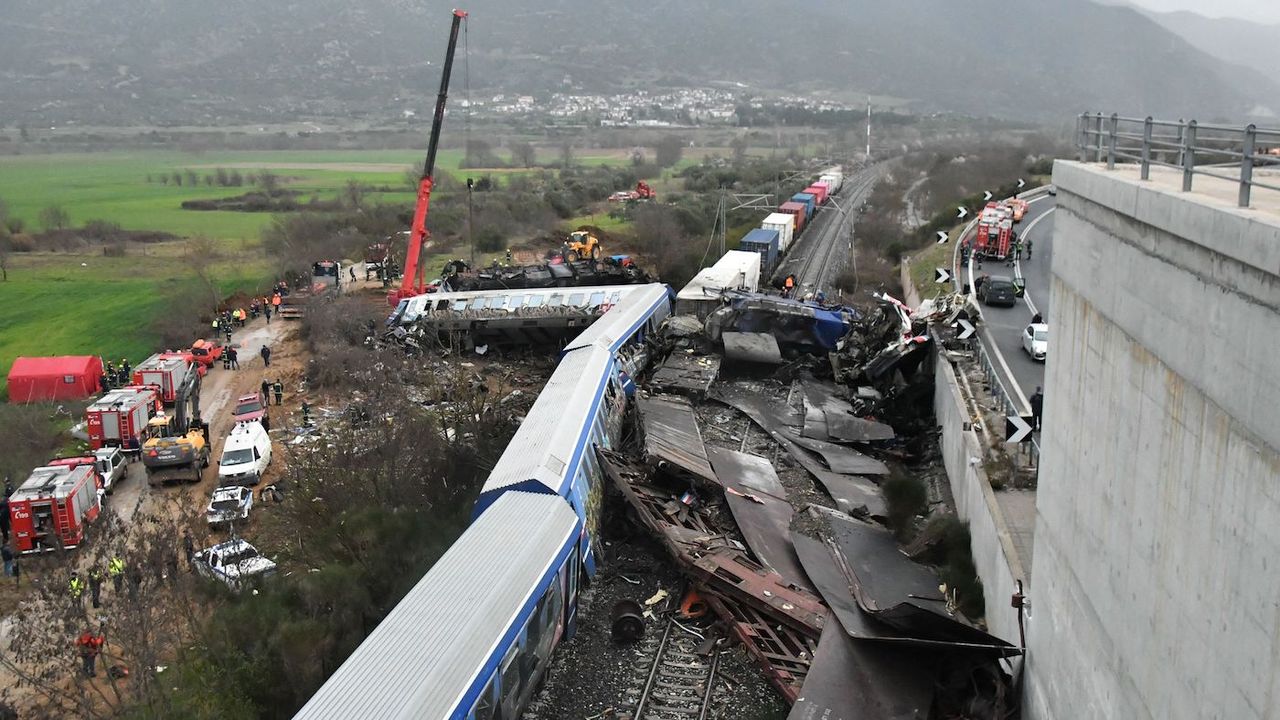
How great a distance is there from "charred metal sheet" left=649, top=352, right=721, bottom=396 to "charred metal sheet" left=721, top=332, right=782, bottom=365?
1.66 ft

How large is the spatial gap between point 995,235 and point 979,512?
27274 mm

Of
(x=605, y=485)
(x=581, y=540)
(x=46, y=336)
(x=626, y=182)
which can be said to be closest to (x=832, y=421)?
(x=605, y=485)

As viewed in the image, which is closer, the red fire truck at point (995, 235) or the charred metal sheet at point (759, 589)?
the charred metal sheet at point (759, 589)

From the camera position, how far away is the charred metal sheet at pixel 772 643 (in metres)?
12.5

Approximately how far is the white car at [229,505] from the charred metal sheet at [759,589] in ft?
36.9

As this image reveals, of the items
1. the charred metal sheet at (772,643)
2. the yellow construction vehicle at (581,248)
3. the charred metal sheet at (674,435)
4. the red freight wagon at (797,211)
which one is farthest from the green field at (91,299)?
the charred metal sheet at (772,643)

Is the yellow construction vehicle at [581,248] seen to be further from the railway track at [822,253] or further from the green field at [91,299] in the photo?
the green field at [91,299]

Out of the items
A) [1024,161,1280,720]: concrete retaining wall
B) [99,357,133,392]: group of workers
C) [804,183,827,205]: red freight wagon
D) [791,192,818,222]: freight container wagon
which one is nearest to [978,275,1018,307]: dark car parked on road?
[1024,161,1280,720]: concrete retaining wall

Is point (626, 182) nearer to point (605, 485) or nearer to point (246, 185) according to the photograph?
point (246, 185)

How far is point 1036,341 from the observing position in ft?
80.2

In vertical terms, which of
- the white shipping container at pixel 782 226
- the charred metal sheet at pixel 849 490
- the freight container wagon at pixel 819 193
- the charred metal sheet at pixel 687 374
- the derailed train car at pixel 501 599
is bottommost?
the charred metal sheet at pixel 849 490

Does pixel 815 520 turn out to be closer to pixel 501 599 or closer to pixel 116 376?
pixel 501 599

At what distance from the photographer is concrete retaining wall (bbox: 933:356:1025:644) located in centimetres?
1294

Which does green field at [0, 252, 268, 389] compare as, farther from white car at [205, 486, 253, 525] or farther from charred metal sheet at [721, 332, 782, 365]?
charred metal sheet at [721, 332, 782, 365]
